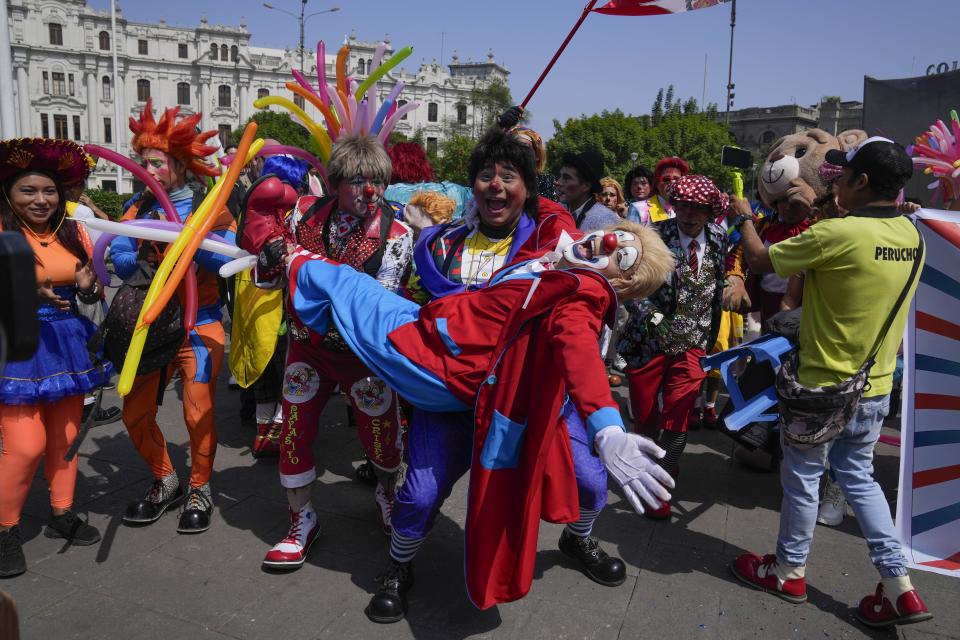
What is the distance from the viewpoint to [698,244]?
361cm

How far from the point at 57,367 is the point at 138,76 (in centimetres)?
6902

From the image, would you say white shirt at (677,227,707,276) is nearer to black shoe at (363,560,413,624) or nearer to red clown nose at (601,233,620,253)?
red clown nose at (601,233,620,253)

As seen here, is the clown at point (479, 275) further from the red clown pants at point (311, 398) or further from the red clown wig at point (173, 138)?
the red clown wig at point (173, 138)

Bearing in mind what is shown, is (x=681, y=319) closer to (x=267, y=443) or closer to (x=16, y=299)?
(x=267, y=443)

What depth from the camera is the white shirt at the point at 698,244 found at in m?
3.59

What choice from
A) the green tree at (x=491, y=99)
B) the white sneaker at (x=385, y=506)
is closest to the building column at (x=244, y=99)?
the green tree at (x=491, y=99)

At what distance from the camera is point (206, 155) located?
3.50 m

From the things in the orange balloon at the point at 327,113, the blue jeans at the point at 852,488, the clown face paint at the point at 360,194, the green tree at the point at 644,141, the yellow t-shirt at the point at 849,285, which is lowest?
the blue jeans at the point at 852,488

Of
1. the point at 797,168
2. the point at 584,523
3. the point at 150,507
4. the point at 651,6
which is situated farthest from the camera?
the point at 797,168

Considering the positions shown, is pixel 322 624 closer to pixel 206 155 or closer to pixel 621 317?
pixel 206 155

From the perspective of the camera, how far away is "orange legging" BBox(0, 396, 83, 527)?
9.52 ft

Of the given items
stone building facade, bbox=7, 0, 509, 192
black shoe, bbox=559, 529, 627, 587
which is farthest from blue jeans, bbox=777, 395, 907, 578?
stone building facade, bbox=7, 0, 509, 192

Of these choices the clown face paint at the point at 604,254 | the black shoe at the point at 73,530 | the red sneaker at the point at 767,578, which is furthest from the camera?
the black shoe at the point at 73,530

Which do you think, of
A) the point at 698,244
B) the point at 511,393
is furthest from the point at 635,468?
the point at 698,244
